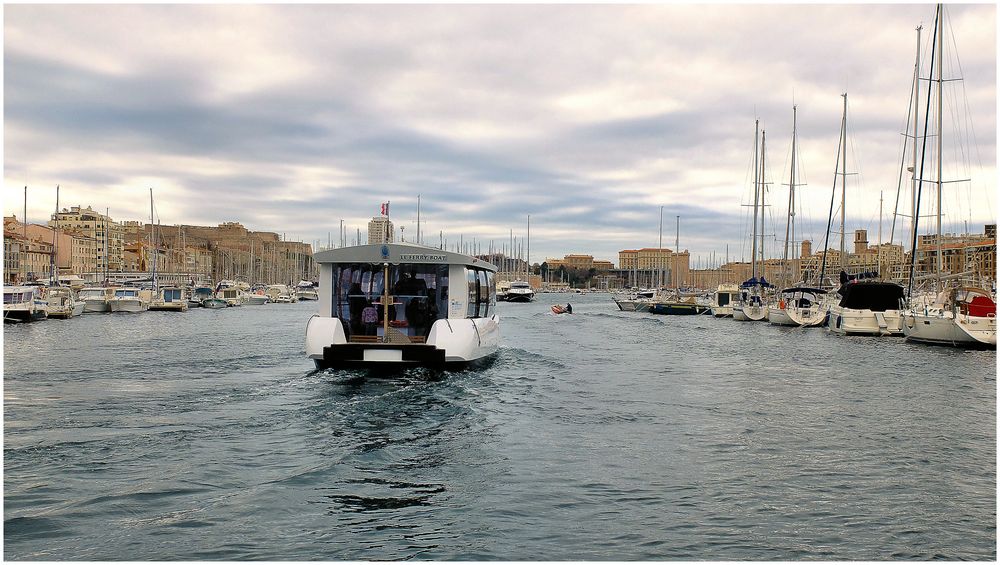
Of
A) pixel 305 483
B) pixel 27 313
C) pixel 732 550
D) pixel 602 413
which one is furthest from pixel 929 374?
pixel 27 313

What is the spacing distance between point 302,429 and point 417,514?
4748 mm

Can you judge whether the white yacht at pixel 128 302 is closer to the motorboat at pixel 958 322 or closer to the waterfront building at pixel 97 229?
the motorboat at pixel 958 322

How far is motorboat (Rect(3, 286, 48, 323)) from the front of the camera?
4709cm

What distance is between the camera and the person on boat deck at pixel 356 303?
722 inches

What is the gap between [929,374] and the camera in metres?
21.9

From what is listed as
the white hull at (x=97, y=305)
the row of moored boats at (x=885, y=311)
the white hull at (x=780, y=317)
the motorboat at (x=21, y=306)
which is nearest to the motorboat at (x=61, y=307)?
the motorboat at (x=21, y=306)

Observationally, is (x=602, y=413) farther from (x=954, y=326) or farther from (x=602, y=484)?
(x=954, y=326)

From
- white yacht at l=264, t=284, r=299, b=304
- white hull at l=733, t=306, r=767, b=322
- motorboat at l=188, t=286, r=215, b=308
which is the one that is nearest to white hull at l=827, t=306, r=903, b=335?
white hull at l=733, t=306, r=767, b=322

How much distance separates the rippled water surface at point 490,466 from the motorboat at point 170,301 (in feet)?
167

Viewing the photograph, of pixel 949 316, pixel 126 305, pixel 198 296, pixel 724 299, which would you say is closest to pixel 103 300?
pixel 126 305

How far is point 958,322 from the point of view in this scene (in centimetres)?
3052

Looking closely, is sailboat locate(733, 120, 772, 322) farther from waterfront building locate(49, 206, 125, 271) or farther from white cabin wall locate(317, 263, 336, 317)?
waterfront building locate(49, 206, 125, 271)

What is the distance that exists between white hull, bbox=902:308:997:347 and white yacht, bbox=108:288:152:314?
57.1m

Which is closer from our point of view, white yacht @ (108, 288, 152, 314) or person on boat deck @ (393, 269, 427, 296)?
person on boat deck @ (393, 269, 427, 296)
